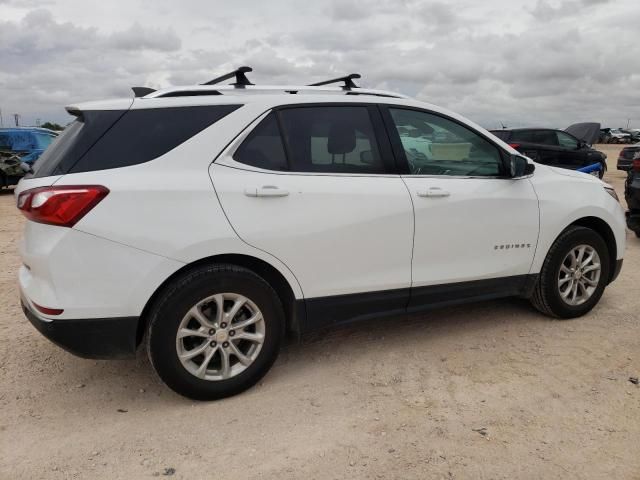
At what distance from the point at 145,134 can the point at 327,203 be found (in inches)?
42.3

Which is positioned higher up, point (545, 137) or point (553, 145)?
point (545, 137)

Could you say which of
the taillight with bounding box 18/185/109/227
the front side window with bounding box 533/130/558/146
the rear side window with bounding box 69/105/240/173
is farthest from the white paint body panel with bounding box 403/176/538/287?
the front side window with bounding box 533/130/558/146

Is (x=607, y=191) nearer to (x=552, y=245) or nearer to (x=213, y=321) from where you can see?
(x=552, y=245)

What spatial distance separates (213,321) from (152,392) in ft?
2.23

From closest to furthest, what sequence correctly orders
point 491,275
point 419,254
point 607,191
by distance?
point 419,254 < point 491,275 < point 607,191

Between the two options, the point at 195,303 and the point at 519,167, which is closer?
the point at 195,303

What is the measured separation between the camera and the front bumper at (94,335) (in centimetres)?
274

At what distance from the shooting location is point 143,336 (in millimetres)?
3020

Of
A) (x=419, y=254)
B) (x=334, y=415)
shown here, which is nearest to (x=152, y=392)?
Result: (x=334, y=415)

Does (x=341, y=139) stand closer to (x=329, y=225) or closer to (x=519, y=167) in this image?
(x=329, y=225)

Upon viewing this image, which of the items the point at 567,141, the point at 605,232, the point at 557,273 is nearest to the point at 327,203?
the point at 557,273

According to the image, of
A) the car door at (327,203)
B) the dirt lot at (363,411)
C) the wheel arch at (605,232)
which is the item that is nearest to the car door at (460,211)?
the car door at (327,203)

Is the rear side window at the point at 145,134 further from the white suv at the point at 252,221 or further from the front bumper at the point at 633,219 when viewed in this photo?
the front bumper at the point at 633,219

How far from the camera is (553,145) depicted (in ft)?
45.5
